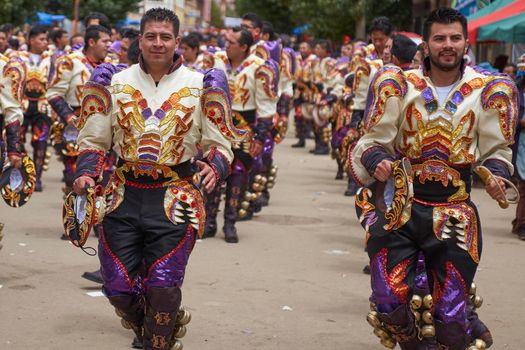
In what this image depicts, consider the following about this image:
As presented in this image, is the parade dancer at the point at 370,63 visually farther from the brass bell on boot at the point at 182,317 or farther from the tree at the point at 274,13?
the tree at the point at 274,13

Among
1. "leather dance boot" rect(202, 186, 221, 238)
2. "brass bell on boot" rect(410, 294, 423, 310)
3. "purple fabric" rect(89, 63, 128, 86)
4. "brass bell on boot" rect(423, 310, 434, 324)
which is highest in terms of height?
"purple fabric" rect(89, 63, 128, 86)

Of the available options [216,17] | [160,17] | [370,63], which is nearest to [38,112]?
[370,63]

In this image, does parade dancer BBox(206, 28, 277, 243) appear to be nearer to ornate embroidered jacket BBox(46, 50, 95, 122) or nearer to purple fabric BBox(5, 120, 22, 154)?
ornate embroidered jacket BBox(46, 50, 95, 122)

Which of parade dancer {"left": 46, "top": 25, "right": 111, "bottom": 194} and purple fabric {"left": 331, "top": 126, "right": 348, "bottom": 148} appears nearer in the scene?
parade dancer {"left": 46, "top": 25, "right": 111, "bottom": 194}

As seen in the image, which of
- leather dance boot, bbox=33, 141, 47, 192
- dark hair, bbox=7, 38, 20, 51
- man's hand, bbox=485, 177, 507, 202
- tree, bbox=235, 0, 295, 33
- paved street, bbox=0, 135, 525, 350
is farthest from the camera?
tree, bbox=235, 0, 295, 33

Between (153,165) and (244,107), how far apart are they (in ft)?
17.4

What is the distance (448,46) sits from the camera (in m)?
5.74

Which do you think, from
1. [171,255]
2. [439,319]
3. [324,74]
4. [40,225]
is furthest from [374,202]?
[324,74]

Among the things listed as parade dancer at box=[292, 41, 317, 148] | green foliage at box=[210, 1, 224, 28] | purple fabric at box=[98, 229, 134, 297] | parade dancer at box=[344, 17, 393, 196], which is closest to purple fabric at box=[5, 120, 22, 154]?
purple fabric at box=[98, 229, 134, 297]

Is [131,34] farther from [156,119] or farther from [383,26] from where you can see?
[156,119]

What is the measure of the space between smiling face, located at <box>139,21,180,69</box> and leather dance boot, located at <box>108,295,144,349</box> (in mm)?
1287

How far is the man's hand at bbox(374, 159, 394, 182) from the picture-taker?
5.62m

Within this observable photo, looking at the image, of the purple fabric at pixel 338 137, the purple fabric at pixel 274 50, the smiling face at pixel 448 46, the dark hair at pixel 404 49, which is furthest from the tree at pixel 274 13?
the smiling face at pixel 448 46

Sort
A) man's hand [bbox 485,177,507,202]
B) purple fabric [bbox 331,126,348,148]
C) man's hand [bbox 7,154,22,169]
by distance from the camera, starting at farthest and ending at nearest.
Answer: purple fabric [bbox 331,126,348,148] → man's hand [bbox 7,154,22,169] → man's hand [bbox 485,177,507,202]
